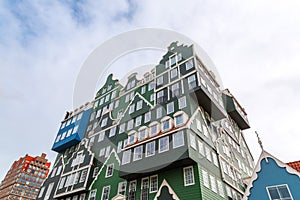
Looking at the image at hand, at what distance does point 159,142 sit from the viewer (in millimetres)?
24188

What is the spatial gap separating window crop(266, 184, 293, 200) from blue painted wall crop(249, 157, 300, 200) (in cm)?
26

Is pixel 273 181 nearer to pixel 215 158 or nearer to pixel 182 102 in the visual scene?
pixel 215 158

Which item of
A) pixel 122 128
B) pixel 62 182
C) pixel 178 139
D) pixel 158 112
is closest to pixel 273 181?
pixel 178 139

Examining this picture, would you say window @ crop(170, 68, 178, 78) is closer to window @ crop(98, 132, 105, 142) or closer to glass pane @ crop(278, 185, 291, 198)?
window @ crop(98, 132, 105, 142)

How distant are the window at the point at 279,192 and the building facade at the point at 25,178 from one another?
477 feet

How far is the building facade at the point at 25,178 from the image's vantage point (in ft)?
435

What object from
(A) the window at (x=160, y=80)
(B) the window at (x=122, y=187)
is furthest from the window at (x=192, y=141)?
(A) the window at (x=160, y=80)

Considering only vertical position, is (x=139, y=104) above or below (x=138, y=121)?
above

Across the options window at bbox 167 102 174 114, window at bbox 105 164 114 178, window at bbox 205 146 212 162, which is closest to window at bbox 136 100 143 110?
window at bbox 167 102 174 114

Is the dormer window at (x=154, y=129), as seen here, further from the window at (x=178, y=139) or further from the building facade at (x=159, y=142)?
the window at (x=178, y=139)

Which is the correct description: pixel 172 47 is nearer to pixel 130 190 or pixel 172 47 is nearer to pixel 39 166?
pixel 130 190

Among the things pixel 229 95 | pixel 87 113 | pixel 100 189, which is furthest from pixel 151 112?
pixel 87 113

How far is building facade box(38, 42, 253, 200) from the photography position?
22234 mm

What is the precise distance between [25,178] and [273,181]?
16125cm
